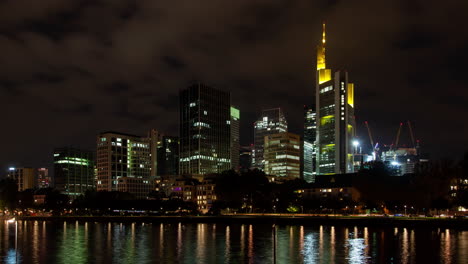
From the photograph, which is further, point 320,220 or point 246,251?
point 320,220

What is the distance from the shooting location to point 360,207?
171125mm

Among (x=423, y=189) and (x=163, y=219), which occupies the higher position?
(x=423, y=189)

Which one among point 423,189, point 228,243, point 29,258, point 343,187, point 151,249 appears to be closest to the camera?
point 29,258

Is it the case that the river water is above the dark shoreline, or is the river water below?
above

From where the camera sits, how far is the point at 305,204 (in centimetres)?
17388

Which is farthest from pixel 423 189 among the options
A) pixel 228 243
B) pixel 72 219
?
pixel 72 219

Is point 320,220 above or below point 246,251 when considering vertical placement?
below

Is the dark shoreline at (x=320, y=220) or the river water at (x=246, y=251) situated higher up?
the river water at (x=246, y=251)

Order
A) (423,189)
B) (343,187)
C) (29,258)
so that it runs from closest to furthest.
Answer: (29,258)
(423,189)
(343,187)

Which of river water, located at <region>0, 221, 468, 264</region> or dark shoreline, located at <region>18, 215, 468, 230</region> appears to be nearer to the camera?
river water, located at <region>0, 221, 468, 264</region>

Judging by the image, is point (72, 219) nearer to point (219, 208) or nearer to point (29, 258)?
point (219, 208)

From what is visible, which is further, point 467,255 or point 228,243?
point 228,243

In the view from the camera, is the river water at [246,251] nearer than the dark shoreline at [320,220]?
Yes

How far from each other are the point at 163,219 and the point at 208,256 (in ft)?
366
